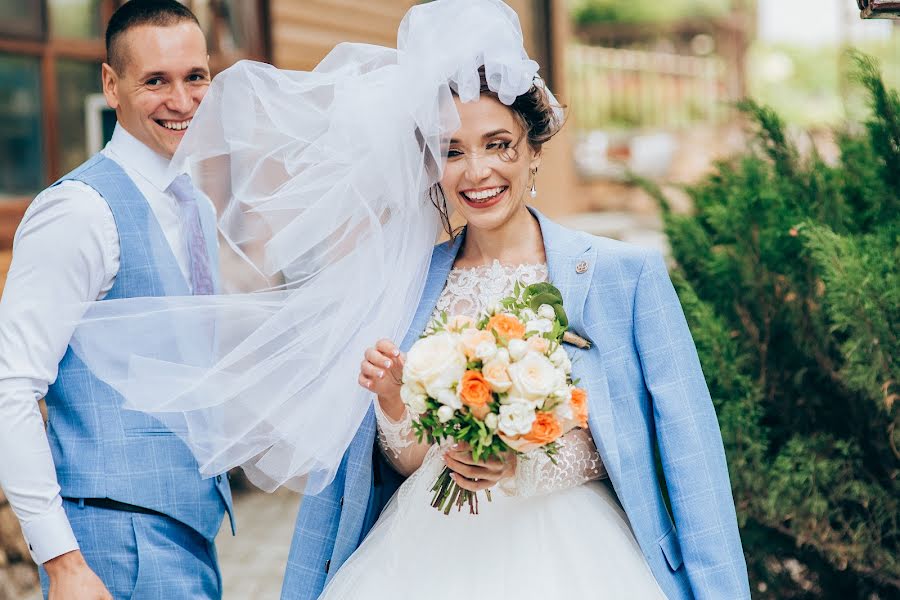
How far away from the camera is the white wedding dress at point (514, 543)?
238 centimetres

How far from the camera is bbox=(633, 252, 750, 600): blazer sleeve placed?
2.42 m

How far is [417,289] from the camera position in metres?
2.71

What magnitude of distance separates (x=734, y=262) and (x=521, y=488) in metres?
1.62

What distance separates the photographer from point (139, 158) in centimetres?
276

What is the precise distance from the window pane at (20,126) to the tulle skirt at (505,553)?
3.82m

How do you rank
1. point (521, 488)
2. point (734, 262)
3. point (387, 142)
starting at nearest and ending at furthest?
point (521, 488)
point (387, 142)
point (734, 262)

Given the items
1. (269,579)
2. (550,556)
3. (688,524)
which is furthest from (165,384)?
(269,579)

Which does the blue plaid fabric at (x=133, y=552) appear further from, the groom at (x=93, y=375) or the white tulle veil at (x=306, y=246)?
the white tulle veil at (x=306, y=246)

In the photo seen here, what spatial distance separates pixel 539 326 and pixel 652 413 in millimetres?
505

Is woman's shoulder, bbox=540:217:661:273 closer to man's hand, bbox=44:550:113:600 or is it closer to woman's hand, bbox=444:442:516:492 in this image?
woman's hand, bbox=444:442:516:492

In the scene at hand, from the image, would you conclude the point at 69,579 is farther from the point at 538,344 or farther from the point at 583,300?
the point at 583,300

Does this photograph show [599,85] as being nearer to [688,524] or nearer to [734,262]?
[734,262]

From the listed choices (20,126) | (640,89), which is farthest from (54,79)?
(640,89)

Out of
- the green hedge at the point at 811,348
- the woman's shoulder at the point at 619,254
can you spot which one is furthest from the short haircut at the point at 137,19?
the green hedge at the point at 811,348
